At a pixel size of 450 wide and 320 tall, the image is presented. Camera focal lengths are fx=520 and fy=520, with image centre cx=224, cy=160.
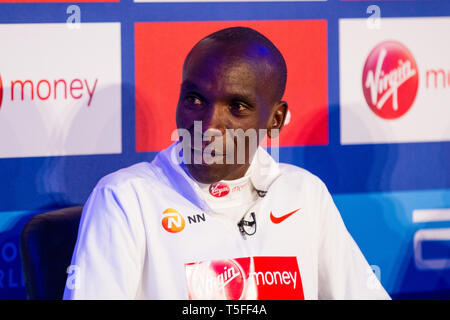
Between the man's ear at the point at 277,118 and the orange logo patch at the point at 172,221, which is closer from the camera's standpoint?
the orange logo patch at the point at 172,221

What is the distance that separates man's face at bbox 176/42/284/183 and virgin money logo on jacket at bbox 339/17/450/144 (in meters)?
0.77

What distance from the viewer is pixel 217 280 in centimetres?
136

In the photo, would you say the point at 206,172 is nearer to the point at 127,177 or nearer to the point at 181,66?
the point at 127,177

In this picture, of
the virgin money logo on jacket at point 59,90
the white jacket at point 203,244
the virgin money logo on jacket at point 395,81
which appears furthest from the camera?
the virgin money logo on jacket at point 395,81

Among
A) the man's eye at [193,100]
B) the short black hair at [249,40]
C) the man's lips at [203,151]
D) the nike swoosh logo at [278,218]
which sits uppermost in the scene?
the short black hair at [249,40]

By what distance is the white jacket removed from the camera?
1251 mm

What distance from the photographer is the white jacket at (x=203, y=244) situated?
1251 mm

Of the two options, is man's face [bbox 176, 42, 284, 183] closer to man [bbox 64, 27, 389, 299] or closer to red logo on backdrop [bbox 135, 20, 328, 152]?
man [bbox 64, 27, 389, 299]

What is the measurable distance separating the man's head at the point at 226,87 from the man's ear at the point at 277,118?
0.07 meters

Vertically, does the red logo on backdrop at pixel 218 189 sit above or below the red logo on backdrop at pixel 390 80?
below

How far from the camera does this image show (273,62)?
140cm

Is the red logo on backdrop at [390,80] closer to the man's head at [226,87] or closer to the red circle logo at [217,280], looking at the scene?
the man's head at [226,87]

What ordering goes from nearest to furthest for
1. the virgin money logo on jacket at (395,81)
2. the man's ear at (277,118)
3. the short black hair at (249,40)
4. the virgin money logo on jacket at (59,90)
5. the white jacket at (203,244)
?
1. the white jacket at (203,244)
2. the short black hair at (249,40)
3. the man's ear at (277,118)
4. the virgin money logo on jacket at (59,90)
5. the virgin money logo on jacket at (395,81)

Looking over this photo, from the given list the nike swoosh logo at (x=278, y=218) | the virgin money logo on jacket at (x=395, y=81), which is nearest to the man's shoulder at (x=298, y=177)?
the nike swoosh logo at (x=278, y=218)
